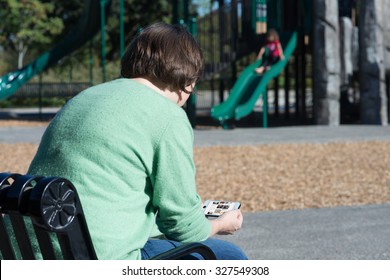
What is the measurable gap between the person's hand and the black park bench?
26cm

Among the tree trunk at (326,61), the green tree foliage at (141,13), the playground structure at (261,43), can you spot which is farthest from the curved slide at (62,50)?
the green tree foliage at (141,13)

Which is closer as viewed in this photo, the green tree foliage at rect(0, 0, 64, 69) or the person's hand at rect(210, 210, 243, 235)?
the person's hand at rect(210, 210, 243, 235)

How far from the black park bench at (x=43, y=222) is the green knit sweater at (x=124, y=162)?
0.44 feet

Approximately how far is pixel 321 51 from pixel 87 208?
1562 centimetres

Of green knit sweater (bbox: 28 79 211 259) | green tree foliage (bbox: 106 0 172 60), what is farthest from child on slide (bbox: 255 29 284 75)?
green tree foliage (bbox: 106 0 172 60)

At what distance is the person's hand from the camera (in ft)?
8.36

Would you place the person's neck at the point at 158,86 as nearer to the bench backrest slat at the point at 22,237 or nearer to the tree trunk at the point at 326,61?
the bench backrest slat at the point at 22,237

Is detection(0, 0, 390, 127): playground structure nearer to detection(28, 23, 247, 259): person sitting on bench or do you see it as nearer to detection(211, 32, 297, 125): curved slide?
detection(211, 32, 297, 125): curved slide

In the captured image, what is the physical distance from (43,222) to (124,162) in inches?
17.4

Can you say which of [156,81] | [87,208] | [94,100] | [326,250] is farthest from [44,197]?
[326,250]

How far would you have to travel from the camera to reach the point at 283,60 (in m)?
17.5

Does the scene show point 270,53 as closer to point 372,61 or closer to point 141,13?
point 372,61

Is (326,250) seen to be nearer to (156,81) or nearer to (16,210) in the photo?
(156,81)

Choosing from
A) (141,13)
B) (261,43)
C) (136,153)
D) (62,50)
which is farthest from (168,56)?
(141,13)
